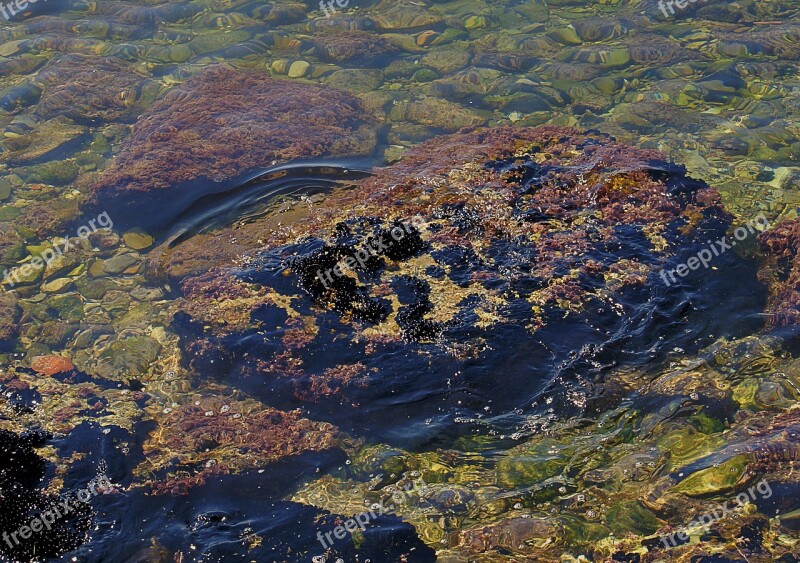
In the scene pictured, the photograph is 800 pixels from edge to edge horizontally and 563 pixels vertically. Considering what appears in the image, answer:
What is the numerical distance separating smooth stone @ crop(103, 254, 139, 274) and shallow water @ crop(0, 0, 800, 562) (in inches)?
1.1

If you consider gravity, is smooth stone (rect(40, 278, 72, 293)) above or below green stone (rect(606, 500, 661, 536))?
above

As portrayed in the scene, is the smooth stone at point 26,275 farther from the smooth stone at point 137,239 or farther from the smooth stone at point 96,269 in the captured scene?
the smooth stone at point 137,239

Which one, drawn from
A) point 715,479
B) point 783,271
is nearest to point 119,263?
point 715,479

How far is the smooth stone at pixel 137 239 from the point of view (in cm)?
821

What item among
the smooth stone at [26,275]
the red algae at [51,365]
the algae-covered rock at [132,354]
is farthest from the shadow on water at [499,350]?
the smooth stone at [26,275]

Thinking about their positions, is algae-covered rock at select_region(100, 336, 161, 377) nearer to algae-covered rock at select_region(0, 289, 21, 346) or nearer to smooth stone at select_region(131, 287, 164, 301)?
smooth stone at select_region(131, 287, 164, 301)

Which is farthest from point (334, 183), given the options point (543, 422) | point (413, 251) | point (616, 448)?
point (616, 448)

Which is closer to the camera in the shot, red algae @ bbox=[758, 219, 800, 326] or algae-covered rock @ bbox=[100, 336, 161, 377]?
red algae @ bbox=[758, 219, 800, 326]

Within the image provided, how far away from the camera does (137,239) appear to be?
827 cm

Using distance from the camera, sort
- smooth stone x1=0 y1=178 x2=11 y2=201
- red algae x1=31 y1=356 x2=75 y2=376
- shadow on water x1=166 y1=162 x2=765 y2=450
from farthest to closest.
Result: smooth stone x1=0 y1=178 x2=11 y2=201 < red algae x1=31 y1=356 x2=75 y2=376 < shadow on water x1=166 y1=162 x2=765 y2=450

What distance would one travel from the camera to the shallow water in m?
4.80

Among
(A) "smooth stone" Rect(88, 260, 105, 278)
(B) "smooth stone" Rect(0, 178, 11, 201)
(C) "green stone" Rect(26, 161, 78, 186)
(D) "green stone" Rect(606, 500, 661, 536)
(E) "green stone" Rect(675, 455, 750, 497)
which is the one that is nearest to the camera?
(D) "green stone" Rect(606, 500, 661, 536)

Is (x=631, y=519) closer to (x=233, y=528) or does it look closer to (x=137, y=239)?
(x=233, y=528)

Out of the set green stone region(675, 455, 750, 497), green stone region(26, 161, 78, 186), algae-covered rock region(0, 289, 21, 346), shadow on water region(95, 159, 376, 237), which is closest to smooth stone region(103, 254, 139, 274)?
shadow on water region(95, 159, 376, 237)
